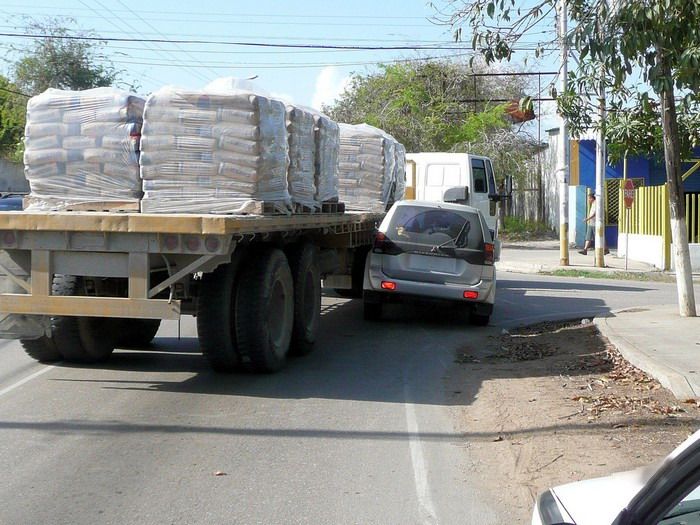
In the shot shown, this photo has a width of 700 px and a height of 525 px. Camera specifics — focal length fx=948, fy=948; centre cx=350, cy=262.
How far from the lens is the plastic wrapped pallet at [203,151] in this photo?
340 inches

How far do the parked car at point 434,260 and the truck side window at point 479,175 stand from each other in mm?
6246

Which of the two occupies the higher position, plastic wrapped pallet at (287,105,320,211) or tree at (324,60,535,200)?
tree at (324,60,535,200)

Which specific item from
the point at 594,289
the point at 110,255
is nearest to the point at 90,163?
the point at 110,255

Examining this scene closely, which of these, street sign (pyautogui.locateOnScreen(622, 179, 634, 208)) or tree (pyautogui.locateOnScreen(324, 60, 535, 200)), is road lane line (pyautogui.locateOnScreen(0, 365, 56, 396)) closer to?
street sign (pyautogui.locateOnScreen(622, 179, 634, 208))

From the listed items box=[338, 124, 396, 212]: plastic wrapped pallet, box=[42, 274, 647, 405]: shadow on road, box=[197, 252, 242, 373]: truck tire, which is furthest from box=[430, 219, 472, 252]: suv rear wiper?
box=[197, 252, 242, 373]: truck tire

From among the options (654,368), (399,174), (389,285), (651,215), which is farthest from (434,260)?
(651,215)

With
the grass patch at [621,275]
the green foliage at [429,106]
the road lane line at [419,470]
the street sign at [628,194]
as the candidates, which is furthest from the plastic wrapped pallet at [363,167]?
the green foliage at [429,106]

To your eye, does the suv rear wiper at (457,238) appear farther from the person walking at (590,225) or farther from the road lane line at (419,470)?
the person walking at (590,225)

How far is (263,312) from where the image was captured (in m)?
9.20

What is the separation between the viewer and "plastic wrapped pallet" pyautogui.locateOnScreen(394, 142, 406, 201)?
1698cm

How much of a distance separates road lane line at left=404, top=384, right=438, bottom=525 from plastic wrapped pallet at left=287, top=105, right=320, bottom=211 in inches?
112

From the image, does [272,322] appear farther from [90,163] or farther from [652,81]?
[652,81]

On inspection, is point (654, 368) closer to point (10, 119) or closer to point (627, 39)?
point (627, 39)

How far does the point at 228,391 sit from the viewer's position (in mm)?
8781
